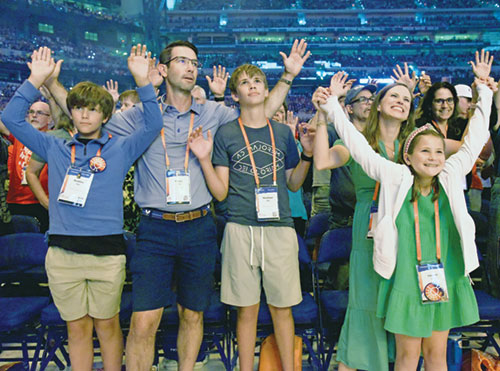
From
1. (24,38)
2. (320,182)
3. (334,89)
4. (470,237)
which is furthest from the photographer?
(24,38)

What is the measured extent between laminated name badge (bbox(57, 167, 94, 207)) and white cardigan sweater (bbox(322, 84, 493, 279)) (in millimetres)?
1370

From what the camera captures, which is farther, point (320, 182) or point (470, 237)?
point (320, 182)

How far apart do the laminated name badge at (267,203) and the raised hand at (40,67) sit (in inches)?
53.3

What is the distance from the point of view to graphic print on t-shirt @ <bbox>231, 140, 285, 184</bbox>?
2312 mm

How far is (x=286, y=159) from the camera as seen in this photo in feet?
8.04

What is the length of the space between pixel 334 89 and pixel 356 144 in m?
0.42

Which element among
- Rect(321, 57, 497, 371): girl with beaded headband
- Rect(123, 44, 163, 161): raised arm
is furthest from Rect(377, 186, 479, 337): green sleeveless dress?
Rect(123, 44, 163, 161): raised arm

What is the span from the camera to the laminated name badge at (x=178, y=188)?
2180 millimetres

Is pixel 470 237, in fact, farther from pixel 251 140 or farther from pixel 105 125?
pixel 105 125

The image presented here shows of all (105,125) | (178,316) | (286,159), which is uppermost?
(105,125)

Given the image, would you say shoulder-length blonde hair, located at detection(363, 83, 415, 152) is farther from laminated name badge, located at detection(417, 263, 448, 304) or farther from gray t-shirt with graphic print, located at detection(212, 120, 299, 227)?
laminated name badge, located at detection(417, 263, 448, 304)

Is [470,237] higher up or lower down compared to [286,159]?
lower down

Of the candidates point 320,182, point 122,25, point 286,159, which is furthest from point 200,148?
point 122,25

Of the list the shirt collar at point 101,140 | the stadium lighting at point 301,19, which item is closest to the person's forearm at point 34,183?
the shirt collar at point 101,140
